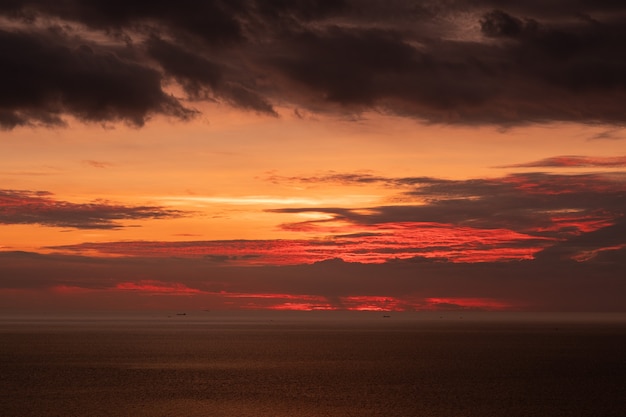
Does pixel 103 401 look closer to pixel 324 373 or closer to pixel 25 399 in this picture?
pixel 25 399

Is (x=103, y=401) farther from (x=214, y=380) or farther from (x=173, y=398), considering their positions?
(x=214, y=380)

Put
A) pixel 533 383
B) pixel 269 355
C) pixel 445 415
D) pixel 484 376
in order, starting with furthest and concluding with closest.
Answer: pixel 269 355
pixel 484 376
pixel 533 383
pixel 445 415

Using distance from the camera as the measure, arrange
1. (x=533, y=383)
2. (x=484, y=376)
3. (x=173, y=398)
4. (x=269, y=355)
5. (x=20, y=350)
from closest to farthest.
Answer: (x=173, y=398) → (x=533, y=383) → (x=484, y=376) → (x=269, y=355) → (x=20, y=350)

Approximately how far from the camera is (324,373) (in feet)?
329

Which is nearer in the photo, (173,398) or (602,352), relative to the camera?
(173,398)

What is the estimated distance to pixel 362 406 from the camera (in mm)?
69000

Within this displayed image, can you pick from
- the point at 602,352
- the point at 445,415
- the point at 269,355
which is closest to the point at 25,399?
the point at 445,415

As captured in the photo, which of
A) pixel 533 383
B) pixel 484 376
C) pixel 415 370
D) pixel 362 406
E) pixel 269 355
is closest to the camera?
pixel 362 406

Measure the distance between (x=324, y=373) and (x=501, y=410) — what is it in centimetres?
3703

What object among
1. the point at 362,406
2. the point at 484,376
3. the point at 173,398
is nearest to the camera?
the point at 362,406

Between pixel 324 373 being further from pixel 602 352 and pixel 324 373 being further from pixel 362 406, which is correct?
pixel 602 352

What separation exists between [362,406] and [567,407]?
1625 centimetres

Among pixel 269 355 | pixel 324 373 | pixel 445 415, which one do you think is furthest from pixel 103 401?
pixel 269 355

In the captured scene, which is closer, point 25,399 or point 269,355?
point 25,399
